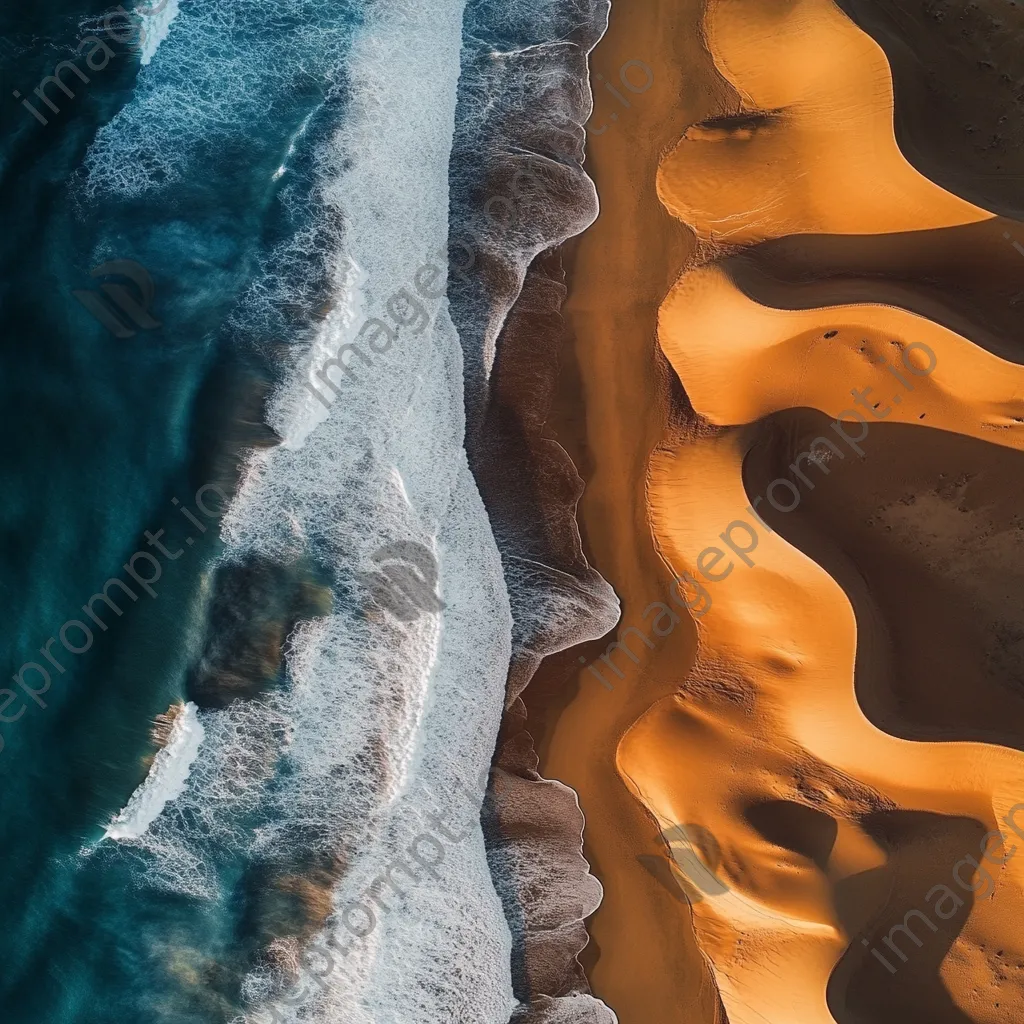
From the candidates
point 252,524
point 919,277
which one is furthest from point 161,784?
point 919,277

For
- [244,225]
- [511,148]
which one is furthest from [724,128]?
[244,225]

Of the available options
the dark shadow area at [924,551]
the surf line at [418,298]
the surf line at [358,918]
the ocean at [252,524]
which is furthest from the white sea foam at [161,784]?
the dark shadow area at [924,551]

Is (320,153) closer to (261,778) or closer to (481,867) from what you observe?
(261,778)

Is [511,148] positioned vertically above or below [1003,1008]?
above

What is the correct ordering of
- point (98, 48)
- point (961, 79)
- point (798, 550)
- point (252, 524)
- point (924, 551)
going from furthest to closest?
point (98, 48)
point (252, 524)
point (961, 79)
point (924, 551)
point (798, 550)

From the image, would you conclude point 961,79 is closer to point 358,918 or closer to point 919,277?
point 919,277

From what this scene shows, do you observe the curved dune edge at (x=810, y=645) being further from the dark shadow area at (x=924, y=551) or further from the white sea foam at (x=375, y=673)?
the white sea foam at (x=375, y=673)
